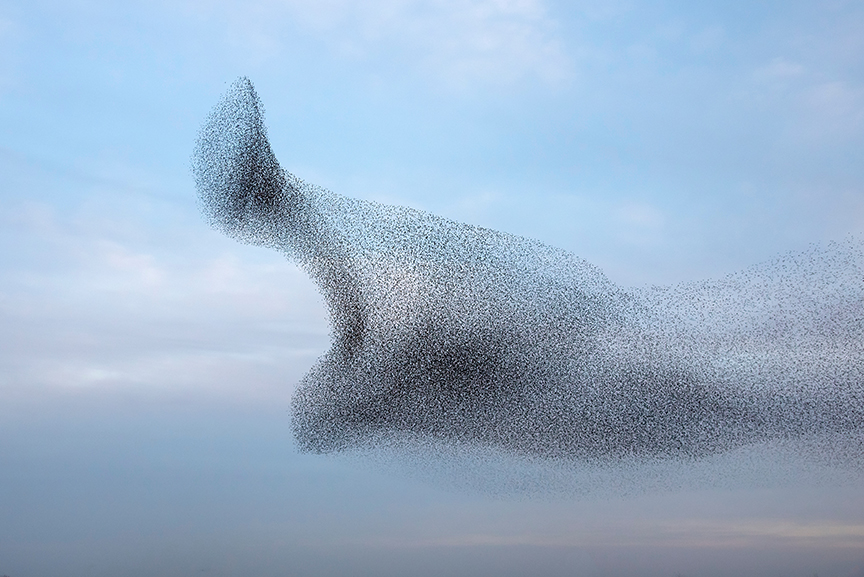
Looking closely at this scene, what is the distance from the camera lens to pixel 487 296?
13.9m

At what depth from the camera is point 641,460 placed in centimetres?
1420

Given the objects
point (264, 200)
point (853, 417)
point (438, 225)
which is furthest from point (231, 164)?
point (853, 417)

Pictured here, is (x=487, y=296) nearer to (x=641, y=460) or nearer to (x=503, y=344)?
(x=503, y=344)

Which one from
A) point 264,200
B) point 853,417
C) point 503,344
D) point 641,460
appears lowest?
point 641,460

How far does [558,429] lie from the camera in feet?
47.1

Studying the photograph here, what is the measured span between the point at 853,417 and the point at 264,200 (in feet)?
35.0

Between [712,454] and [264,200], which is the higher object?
[264,200]

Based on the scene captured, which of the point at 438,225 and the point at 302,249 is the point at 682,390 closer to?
the point at 438,225

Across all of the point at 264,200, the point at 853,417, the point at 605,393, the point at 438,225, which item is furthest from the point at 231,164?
the point at 853,417

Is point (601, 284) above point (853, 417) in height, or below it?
above

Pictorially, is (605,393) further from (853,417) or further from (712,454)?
(853,417)

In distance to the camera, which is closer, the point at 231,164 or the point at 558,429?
the point at 231,164

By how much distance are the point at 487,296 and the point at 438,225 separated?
1.45 m

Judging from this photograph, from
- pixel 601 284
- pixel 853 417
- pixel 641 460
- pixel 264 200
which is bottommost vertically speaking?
pixel 641 460
